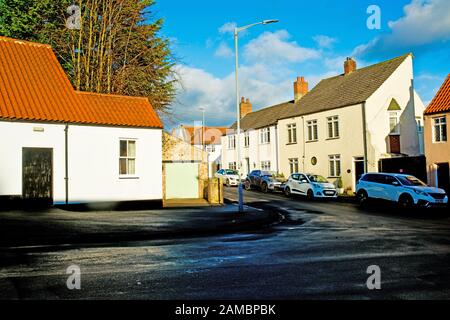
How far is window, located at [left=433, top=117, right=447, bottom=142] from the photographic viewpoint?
2752cm

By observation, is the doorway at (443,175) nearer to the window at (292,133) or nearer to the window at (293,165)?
the window at (293,165)

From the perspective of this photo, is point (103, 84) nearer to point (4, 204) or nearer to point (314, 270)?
point (4, 204)

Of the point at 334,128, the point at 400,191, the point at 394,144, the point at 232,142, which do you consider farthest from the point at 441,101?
the point at 232,142

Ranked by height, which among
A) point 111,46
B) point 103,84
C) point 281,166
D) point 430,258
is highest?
point 111,46

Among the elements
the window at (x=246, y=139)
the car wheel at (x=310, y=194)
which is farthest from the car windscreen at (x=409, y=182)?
the window at (x=246, y=139)

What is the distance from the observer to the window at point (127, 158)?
19.6 meters

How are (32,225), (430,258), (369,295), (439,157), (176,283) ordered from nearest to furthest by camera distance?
(369,295) → (176,283) → (430,258) → (32,225) → (439,157)

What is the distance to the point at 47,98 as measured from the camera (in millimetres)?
18047

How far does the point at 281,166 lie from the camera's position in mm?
41844

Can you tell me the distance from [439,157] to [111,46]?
2265cm

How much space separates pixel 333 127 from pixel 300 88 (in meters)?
9.26

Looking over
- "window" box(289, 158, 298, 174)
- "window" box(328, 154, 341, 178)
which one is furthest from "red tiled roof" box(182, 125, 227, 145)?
"window" box(328, 154, 341, 178)

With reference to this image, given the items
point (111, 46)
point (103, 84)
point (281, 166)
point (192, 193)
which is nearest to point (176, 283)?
point (192, 193)

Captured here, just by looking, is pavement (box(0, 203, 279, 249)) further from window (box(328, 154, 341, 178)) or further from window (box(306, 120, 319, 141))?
window (box(306, 120, 319, 141))
